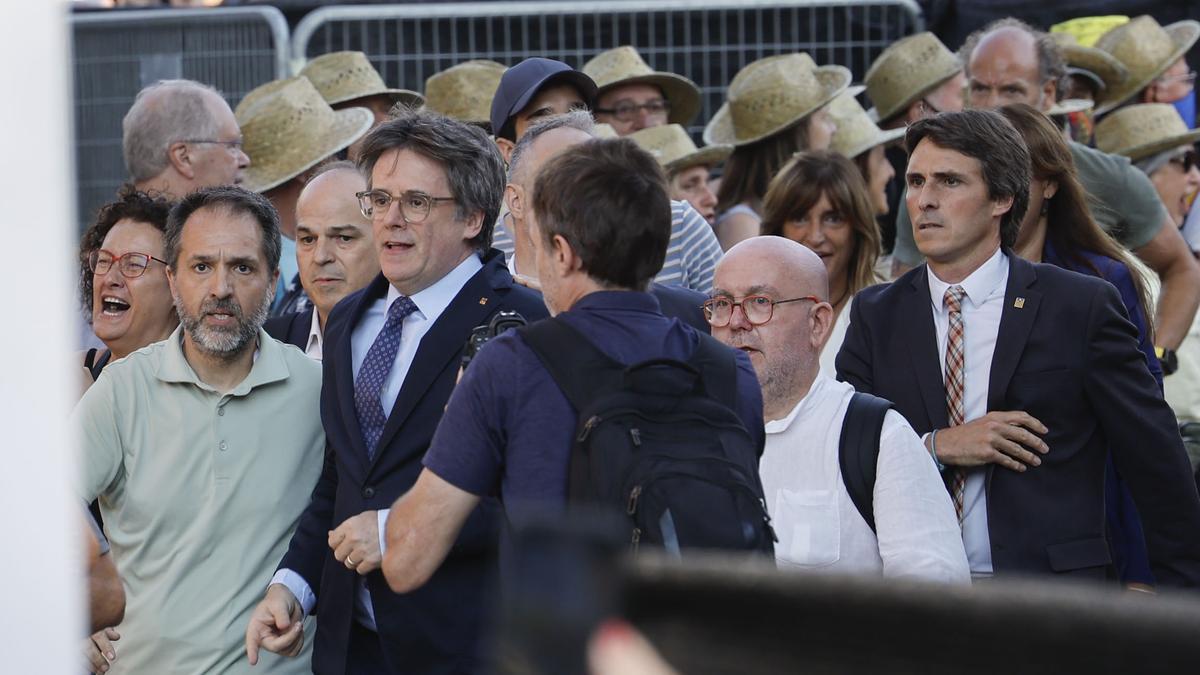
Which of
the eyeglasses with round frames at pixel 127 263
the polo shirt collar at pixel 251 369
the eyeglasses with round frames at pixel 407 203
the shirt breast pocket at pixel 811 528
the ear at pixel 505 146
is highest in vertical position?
the ear at pixel 505 146

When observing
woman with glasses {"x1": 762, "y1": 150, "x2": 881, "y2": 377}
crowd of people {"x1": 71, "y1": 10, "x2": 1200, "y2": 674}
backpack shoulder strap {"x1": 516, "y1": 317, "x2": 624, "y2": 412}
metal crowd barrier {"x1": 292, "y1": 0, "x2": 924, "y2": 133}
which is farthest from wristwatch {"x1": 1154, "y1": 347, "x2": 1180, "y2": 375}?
backpack shoulder strap {"x1": 516, "y1": 317, "x2": 624, "y2": 412}

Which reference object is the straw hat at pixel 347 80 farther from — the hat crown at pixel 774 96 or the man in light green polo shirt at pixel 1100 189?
the man in light green polo shirt at pixel 1100 189

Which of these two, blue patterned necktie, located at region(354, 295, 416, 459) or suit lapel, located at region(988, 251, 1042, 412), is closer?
blue patterned necktie, located at region(354, 295, 416, 459)

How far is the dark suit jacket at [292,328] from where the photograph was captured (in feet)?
17.6

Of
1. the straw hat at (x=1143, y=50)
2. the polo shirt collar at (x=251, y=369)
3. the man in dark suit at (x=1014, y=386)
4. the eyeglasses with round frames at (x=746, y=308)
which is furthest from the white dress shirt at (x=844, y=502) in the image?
the straw hat at (x=1143, y=50)

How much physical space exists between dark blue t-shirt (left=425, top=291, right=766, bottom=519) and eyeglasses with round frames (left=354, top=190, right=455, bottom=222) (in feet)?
3.85

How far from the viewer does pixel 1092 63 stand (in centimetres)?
824

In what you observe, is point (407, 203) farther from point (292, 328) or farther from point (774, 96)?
point (774, 96)

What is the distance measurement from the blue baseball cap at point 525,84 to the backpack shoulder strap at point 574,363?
2819mm

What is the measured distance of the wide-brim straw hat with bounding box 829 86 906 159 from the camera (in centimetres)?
745

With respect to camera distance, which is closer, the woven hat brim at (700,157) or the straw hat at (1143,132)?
the woven hat brim at (700,157)

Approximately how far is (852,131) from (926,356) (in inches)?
123

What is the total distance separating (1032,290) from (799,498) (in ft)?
3.25

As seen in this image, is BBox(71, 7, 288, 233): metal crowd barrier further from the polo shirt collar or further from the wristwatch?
the wristwatch
